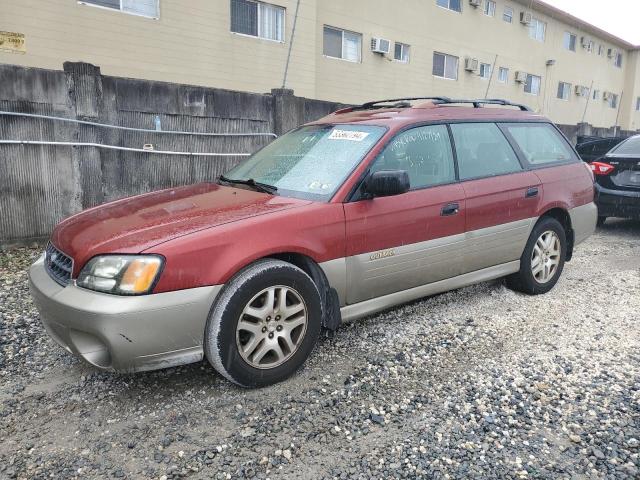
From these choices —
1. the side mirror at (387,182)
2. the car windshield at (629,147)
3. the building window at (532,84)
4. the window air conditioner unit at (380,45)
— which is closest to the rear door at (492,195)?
the side mirror at (387,182)

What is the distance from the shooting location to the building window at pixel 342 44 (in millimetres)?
14039

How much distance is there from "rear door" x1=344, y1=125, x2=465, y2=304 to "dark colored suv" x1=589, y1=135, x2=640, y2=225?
14.3 feet

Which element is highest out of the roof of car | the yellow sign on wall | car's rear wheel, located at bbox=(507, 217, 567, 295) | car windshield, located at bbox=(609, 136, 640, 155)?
the yellow sign on wall

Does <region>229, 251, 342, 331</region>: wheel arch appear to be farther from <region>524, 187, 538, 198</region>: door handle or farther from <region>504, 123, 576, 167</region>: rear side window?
<region>504, 123, 576, 167</region>: rear side window

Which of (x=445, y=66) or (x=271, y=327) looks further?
(x=445, y=66)

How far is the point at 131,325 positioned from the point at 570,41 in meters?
27.2

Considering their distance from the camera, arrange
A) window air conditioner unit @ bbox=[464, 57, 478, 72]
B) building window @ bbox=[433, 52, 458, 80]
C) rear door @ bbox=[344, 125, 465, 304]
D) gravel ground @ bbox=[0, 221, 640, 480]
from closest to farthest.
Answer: gravel ground @ bbox=[0, 221, 640, 480] → rear door @ bbox=[344, 125, 465, 304] → building window @ bbox=[433, 52, 458, 80] → window air conditioner unit @ bbox=[464, 57, 478, 72]

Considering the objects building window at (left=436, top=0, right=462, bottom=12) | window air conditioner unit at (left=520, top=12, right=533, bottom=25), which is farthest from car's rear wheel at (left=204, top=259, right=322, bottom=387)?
window air conditioner unit at (left=520, top=12, right=533, bottom=25)

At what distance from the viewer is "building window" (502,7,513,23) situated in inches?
772

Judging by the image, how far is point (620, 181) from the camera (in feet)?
22.7

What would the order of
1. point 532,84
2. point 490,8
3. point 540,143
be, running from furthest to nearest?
1. point 532,84
2. point 490,8
3. point 540,143

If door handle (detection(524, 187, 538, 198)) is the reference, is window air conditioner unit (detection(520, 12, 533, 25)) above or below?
above

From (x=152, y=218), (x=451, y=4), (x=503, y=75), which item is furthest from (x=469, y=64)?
(x=152, y=218)

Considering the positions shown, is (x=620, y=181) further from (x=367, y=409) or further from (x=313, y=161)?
(x=367, y=409)
